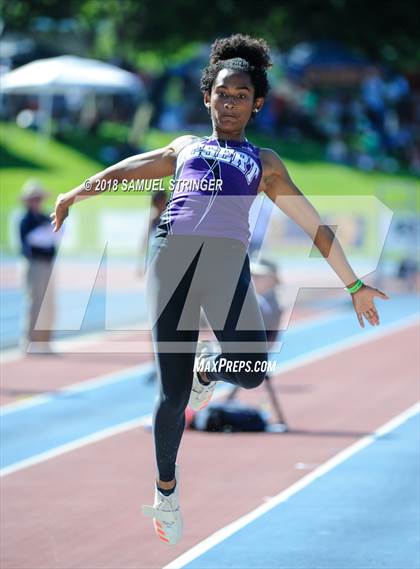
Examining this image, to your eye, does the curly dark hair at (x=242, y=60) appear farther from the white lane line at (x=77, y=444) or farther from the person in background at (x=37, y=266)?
the person in background at (x=37, y=266)

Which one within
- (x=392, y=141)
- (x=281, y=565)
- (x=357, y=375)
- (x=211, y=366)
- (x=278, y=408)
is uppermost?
(x=211, y=366)

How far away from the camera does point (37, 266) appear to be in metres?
16.3

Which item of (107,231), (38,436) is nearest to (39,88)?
(107,231)

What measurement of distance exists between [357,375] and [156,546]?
7.68 metres

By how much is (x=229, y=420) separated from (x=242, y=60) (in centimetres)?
631

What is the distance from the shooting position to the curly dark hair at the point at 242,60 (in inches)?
234

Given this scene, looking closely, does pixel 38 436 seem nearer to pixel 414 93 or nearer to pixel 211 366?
pixel 211 366

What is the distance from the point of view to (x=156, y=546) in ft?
26.1

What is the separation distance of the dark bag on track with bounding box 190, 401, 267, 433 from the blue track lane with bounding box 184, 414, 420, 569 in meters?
1.51

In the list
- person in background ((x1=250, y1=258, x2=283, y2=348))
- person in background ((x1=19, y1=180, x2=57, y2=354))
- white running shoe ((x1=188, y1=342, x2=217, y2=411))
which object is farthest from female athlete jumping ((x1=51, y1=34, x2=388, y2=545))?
person in background ((x1=19, y1=180, x2=57, y2=354))

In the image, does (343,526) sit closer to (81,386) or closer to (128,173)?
(128,173)

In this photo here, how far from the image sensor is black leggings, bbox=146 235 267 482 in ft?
19.1

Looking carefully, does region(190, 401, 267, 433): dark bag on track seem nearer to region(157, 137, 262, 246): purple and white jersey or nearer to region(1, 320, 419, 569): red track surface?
region(1, 320, 419, 569): red track surface

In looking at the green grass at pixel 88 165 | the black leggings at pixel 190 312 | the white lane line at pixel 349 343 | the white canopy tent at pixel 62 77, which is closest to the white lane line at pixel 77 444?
the white lane line at pixel 349 343
